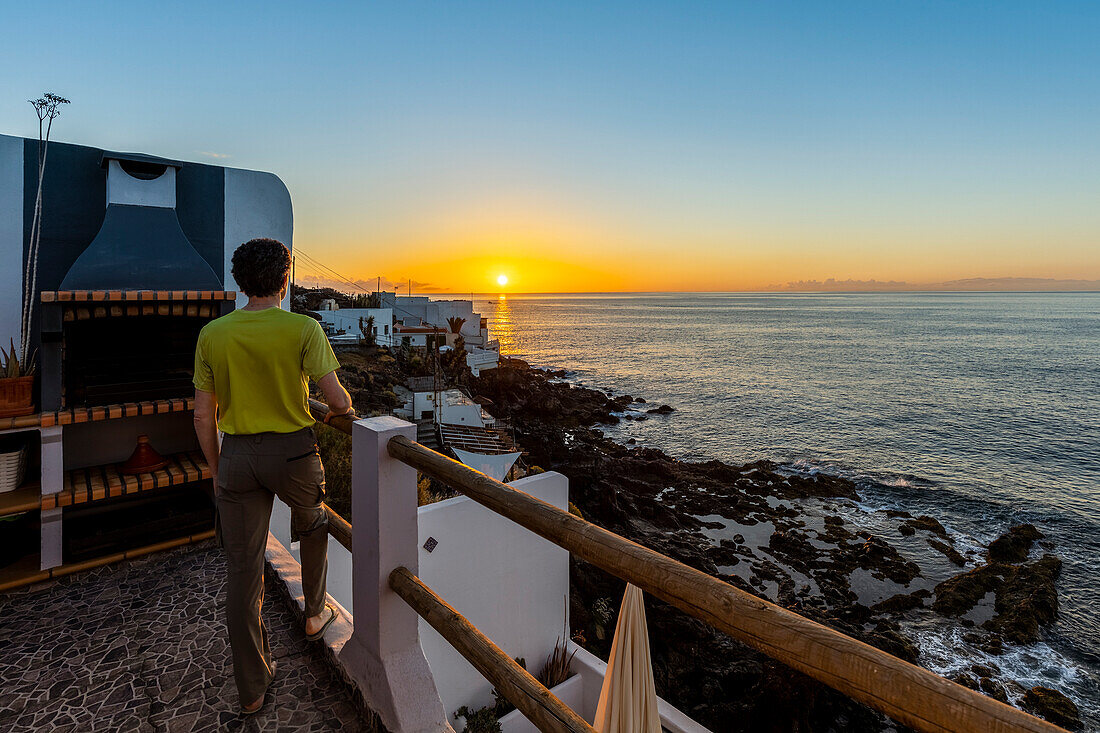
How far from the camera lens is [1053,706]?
10812mm

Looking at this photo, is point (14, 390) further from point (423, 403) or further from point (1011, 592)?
point (1011, 592)

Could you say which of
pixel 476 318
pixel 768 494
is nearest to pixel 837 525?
pixel 768 494

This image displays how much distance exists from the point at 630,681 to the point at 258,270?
102 inches

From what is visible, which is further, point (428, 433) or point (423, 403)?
point (423, 403)

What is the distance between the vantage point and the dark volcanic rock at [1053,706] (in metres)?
10.7

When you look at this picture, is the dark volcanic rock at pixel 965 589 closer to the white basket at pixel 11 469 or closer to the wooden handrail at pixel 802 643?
the wooden handrail at pixel 802 643

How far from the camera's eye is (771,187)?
41.8 meters

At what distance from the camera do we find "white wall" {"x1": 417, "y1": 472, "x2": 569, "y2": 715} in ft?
24.2

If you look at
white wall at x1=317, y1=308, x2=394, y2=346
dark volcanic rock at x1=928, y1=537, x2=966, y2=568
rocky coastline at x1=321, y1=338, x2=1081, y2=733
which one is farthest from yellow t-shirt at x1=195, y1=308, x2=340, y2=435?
white wall at x1=317, y1=308, x2=394, y2=346

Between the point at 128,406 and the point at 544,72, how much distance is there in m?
14.8

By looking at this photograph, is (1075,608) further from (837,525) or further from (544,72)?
(544,72)

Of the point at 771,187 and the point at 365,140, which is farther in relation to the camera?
the point at 771,187

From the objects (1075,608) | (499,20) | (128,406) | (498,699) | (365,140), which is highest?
(499,20)

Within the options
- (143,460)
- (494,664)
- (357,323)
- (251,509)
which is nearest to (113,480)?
(143,460)
